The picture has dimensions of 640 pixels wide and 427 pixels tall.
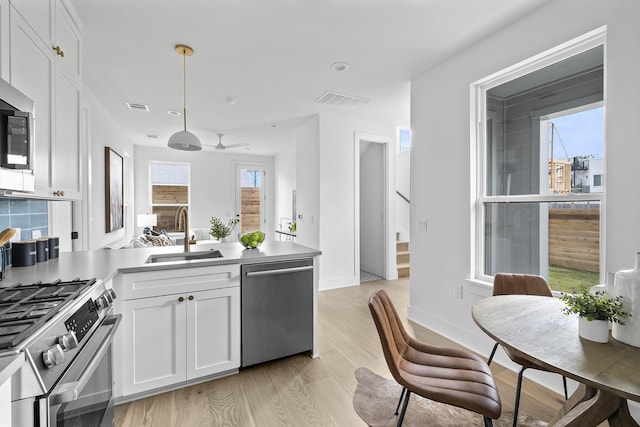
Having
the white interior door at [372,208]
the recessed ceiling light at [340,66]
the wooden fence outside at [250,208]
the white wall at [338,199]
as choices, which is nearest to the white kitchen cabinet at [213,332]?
the recessed ceiling light at [340,66]

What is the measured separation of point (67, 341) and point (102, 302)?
0.46 metres

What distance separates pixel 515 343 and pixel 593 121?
5.78ft

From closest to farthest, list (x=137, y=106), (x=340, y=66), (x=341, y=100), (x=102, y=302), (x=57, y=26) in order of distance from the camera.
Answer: (x=102, y=302) → (x=57, y=26) → (x=340, y=66) → (x=341, y=100) → (x=137, y=106)

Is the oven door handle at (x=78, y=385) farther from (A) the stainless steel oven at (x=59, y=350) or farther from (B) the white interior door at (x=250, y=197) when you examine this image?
(B) the white interior door at (x=250, y=197)

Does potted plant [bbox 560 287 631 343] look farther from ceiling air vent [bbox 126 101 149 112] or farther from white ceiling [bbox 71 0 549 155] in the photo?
ceiling air vent [bbox 126 101 149 112]

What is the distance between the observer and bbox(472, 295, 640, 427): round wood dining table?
88 cm

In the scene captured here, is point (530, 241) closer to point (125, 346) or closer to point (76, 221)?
point (125, 346)

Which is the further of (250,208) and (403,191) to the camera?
(250,208)

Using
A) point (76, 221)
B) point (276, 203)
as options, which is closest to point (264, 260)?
point (76, 221)

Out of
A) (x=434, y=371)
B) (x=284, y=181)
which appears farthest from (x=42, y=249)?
(x=284, y=181)

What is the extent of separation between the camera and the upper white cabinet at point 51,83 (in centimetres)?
141

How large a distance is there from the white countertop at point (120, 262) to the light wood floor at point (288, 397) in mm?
852

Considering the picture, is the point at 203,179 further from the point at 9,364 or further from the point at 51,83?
the point at 9,364

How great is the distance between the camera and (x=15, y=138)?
1248 mm
